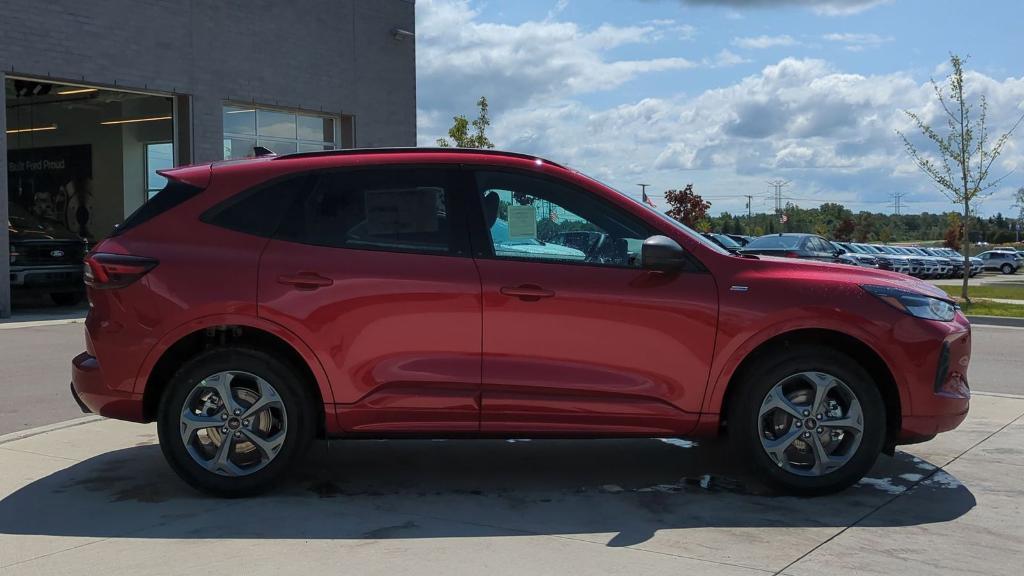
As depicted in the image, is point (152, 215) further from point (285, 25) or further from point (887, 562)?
point (285, 25)

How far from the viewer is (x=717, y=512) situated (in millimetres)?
4773

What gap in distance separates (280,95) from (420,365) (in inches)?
694

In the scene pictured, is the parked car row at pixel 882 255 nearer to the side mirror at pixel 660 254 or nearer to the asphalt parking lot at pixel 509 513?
the asphalt parking lot at pixel 509 513

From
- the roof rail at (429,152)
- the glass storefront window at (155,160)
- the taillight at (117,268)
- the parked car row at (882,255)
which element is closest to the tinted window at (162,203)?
the taillight at (117,268)

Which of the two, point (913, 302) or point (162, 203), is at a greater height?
point (162, 203)

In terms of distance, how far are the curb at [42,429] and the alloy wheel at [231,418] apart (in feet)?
7.29

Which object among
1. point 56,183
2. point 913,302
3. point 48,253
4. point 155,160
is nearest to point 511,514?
point 913,302

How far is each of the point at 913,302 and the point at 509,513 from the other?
2.45 m

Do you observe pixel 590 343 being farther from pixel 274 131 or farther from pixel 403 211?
pixel 274 131

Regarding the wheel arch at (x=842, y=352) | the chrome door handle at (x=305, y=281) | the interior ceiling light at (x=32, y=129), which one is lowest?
the wheel arch at (x=842, y=352)

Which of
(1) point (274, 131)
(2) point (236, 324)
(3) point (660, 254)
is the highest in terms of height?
(1) point (274, 131)

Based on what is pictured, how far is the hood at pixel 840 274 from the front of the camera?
5.06 meters

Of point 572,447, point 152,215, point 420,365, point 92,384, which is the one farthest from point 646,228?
point 92,384

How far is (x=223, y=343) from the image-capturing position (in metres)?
5.11
